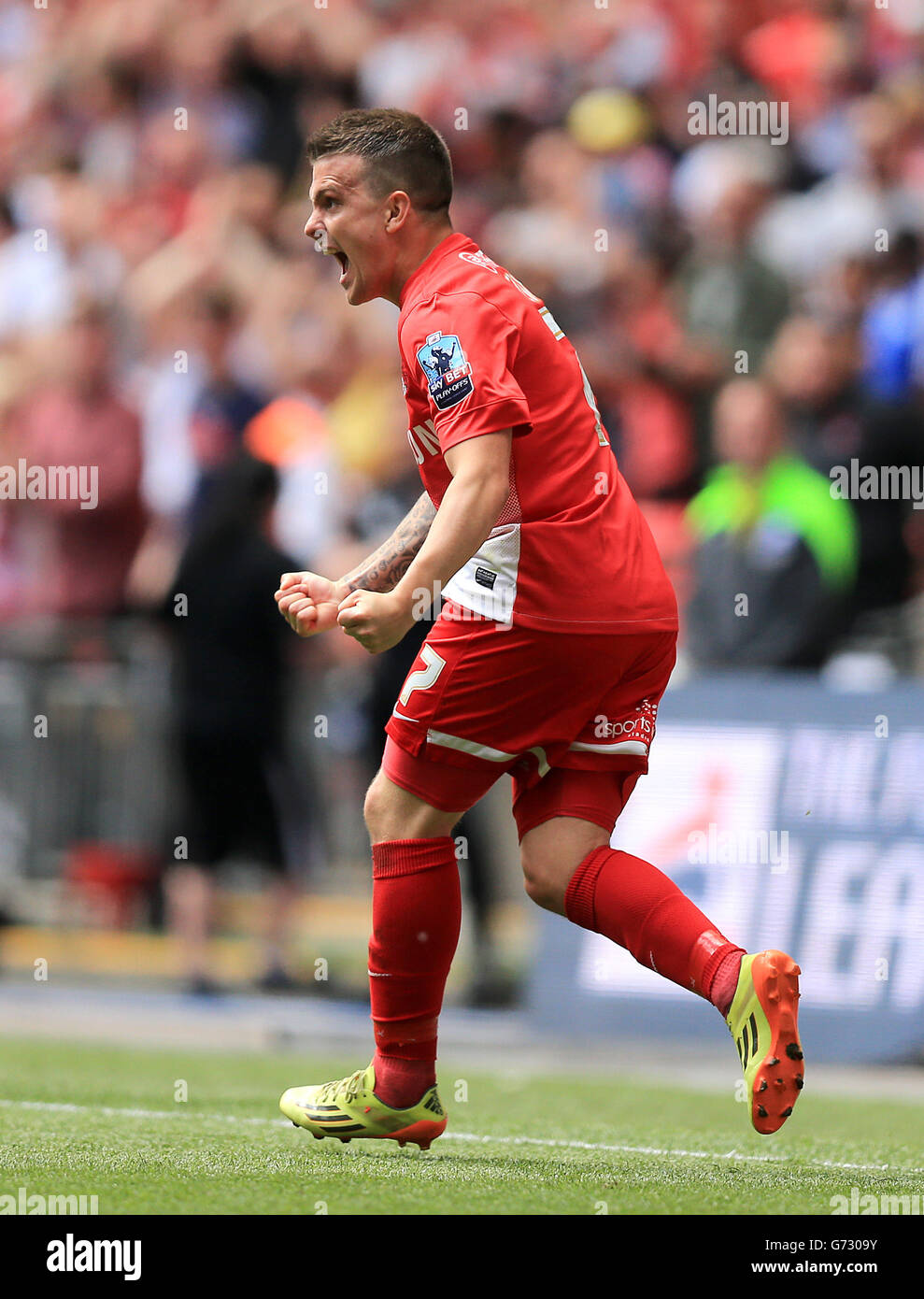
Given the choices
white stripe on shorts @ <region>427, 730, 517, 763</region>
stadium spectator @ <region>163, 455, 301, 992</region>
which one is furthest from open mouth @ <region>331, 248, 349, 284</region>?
stadium spectator @ <region>163, 455, 301, 992</region>

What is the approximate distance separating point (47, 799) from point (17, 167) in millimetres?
5292

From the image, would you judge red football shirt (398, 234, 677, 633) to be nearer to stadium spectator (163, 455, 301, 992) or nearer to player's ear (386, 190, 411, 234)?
player's ear (386, 190, 411, 234)

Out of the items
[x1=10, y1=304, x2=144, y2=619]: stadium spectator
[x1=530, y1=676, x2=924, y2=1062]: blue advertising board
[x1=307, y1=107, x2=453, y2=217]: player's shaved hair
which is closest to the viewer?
[x1=307, y1=107, x2=453, y2=217]: player's shaved hair

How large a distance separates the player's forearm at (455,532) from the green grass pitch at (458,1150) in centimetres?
133

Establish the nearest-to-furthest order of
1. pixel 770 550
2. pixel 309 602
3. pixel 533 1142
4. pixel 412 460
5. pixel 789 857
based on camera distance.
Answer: pixel 309 602 < pixel 533 1142 < pixel 789 857 < pixel 770 550 < pixel 412 460

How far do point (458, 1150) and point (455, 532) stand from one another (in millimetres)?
1919

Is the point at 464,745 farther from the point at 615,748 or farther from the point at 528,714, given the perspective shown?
the point at 615,748

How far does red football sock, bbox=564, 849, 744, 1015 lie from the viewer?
4.57 metres

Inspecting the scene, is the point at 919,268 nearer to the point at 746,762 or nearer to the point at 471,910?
the point at 746,762

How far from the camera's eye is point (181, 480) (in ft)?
36.7

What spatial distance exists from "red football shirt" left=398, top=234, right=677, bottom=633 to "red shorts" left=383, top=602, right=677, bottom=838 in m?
0.06

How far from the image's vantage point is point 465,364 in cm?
439

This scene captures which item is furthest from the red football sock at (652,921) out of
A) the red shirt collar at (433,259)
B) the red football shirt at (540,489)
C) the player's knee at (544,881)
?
the red shirt collar at (433,259)

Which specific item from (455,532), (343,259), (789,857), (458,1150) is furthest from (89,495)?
(455,532)
